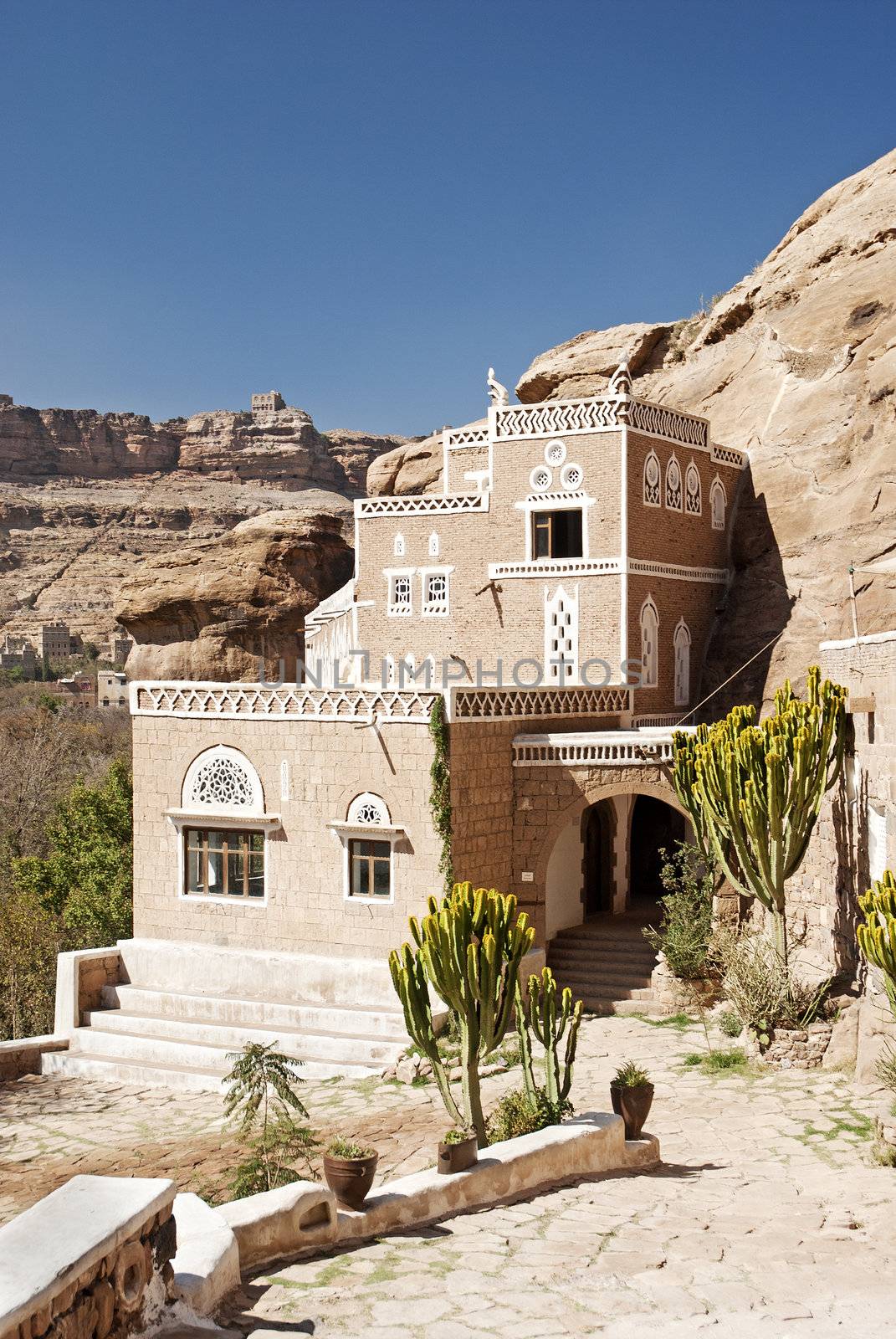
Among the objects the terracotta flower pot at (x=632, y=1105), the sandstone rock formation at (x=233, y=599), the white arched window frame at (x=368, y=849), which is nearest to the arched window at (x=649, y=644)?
the white arched window frame at (x=368, y=849)

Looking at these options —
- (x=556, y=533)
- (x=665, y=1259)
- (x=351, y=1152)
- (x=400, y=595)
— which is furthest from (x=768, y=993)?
(x=400, y=595)

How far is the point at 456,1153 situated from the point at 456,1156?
0.07 feet

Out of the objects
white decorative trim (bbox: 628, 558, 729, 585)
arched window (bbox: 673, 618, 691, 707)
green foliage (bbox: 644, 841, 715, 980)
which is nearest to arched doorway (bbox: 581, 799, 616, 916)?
arched window (bbox: 673, 618, 691, 707)

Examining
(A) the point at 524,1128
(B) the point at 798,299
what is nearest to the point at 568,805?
(A) the point at 524,1128

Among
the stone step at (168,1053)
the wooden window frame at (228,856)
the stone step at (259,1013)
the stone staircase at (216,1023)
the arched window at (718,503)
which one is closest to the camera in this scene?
the stone step at (168,1053)

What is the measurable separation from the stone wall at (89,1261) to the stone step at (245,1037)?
10597mm

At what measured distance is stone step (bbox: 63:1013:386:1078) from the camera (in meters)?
17.4

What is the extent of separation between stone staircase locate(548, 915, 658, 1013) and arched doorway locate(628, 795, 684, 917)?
327 centimetres

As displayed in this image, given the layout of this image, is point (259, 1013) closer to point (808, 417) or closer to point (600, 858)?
point (600, 858)

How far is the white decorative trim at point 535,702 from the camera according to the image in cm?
1862

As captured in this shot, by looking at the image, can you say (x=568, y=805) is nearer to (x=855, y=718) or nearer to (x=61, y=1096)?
(x=855, y=718)

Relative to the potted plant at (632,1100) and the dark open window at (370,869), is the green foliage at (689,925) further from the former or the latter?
the potted plant at (632,1100)

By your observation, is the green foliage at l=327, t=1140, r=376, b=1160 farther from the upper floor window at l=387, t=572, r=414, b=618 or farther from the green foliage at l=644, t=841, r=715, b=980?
the upper floor window at l=387, t=572, r=414, b=618

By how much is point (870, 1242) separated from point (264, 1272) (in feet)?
14.7
